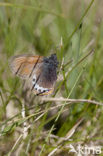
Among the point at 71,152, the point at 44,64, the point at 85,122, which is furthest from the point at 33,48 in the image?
the point at 71,152

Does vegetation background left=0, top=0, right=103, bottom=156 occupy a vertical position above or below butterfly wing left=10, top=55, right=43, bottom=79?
below

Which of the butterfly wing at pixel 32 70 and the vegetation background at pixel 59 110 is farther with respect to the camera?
the butterfly wing at pixel 32 70

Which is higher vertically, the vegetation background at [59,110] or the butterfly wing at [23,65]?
the butterfly wing at [23,65]

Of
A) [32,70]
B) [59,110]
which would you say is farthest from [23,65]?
[59,110]

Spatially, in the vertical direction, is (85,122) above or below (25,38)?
below

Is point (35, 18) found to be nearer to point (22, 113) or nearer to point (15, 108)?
point (15, 108)

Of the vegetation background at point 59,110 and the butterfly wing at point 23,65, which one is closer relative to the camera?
the vegetation background at point 59,110

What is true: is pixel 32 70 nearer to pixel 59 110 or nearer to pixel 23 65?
pixel 23 65
